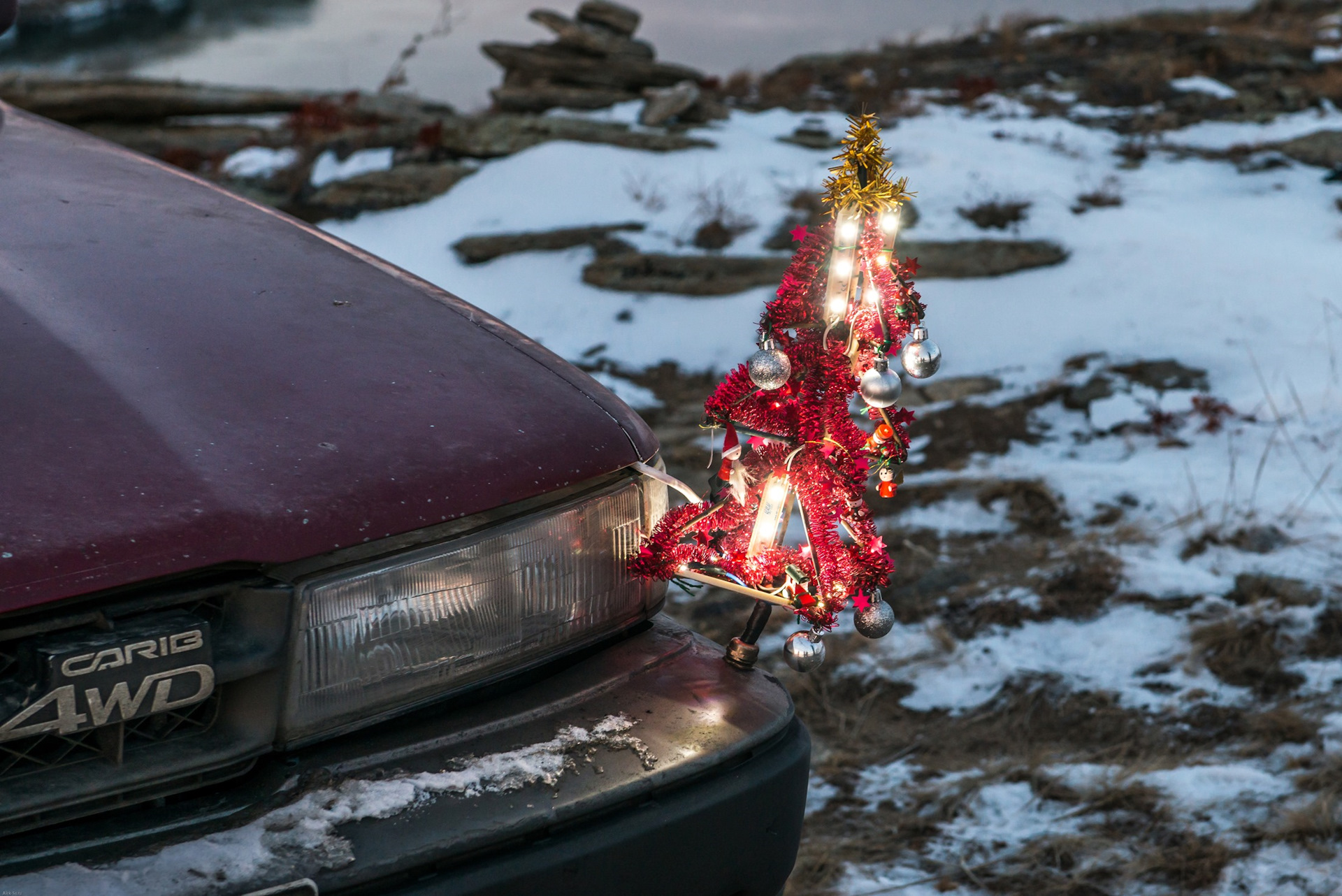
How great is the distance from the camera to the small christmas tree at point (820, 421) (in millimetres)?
1604

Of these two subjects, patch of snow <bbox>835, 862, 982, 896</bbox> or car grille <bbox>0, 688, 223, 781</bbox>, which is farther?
patch of snow <bbox>835, 862, 982, 896</bbox>

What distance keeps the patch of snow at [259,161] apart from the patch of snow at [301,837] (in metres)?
7.19

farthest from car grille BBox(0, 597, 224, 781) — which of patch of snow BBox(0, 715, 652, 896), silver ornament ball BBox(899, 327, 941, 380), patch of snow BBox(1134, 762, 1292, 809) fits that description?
patch of snow BBox(1134, 762, 1292, 809)

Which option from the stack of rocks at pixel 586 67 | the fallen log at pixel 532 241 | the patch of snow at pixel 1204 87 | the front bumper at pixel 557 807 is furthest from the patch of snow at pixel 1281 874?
the patch of snow at pixel 1204 87

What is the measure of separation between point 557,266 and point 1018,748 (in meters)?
4.24

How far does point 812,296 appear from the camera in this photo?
5.46 ft

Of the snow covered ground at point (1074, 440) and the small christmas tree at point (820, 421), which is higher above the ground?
the small christmas tree at point (820, 421)

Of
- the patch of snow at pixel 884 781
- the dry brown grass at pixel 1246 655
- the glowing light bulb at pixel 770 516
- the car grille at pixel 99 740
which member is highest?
the glowing light bulb at pixel 770 516

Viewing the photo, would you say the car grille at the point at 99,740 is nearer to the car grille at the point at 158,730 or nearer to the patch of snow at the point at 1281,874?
the car grille at the point at 158,730

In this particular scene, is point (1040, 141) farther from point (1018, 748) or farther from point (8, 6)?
point (8, 6)

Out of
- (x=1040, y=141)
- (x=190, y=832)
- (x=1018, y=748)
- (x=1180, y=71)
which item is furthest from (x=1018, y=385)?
(x=1180, y=71)

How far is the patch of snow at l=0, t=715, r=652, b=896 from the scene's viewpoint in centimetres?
105

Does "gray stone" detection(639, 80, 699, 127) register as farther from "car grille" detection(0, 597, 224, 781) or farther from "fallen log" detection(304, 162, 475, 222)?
"car grille" detection(0, 597, 224, 781)

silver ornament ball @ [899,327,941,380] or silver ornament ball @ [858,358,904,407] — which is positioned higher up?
silver ornament ball @ [899,327,941,380]
